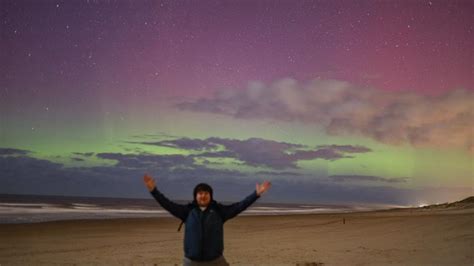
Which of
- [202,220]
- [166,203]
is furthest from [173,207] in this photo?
[202,220]

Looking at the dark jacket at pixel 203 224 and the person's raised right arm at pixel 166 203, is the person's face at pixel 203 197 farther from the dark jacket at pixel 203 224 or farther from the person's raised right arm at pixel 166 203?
the person's raised right arm at pixel 166 203

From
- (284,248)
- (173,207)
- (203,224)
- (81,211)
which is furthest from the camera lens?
(81,211)

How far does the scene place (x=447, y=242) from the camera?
45.3 feet

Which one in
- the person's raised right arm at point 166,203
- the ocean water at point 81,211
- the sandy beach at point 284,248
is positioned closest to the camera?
the person's raised right arm at point 166,203

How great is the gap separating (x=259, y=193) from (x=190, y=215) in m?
0.84

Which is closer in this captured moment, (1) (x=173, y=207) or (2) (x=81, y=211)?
(1) (x=173, y=207)

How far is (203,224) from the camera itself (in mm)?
5395

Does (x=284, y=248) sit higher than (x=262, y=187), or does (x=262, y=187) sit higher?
(x=262, y=187)

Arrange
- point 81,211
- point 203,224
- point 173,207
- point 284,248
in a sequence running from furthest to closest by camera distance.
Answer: point 81,211, point 284,248, point 173,207, point 203,224

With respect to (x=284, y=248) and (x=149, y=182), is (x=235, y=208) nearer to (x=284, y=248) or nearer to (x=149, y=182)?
(x=149, y=182)

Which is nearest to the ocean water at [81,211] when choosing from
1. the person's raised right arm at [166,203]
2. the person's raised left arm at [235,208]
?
the person's raised right arm at [166,203]

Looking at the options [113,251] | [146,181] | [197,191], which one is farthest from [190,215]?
[113,251]

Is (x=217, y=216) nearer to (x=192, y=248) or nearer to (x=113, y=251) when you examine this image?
(x=192, y=248)

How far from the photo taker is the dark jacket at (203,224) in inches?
212
